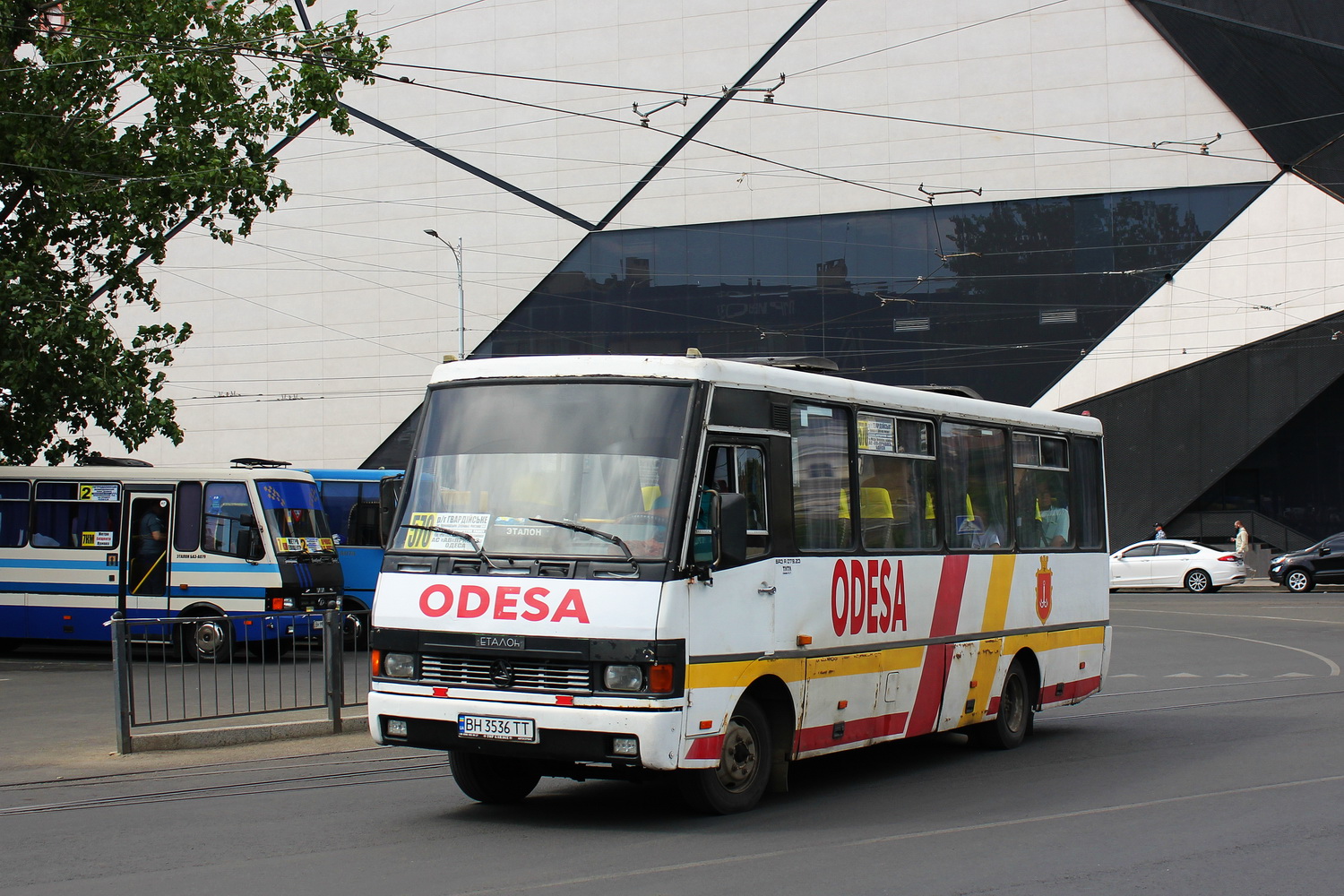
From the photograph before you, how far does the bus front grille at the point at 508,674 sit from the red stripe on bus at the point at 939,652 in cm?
316

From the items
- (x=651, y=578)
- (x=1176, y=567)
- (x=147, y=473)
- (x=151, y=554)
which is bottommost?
(x=1176, y=567)

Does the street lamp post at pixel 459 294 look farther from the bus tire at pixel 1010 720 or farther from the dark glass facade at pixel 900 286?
the bus tire at pixel 1010 720

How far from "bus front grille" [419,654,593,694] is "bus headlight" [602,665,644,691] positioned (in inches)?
3.6

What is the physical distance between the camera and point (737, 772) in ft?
26.9

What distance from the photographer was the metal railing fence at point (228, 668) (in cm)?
1098

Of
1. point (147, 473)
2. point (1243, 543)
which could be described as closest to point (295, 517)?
point (147, 473)

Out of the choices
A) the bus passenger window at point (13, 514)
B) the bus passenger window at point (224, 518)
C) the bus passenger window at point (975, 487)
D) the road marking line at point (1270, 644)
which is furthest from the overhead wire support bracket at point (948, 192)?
the bus passenger window at point (975, 487)

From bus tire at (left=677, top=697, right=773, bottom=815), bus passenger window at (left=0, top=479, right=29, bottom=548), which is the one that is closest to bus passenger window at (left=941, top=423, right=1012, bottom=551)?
bus tire at (left=677, top=697, right=773, bottom=815)

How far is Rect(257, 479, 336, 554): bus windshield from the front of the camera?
2034cm

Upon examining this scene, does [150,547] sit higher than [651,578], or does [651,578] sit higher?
[651,578]

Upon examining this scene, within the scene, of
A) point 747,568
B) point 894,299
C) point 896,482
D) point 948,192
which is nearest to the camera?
point 747,568

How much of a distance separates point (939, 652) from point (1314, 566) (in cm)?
2833

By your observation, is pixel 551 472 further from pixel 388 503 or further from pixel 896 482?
pixel 896 482

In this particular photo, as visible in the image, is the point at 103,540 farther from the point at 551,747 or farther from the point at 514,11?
the point at 514,11
